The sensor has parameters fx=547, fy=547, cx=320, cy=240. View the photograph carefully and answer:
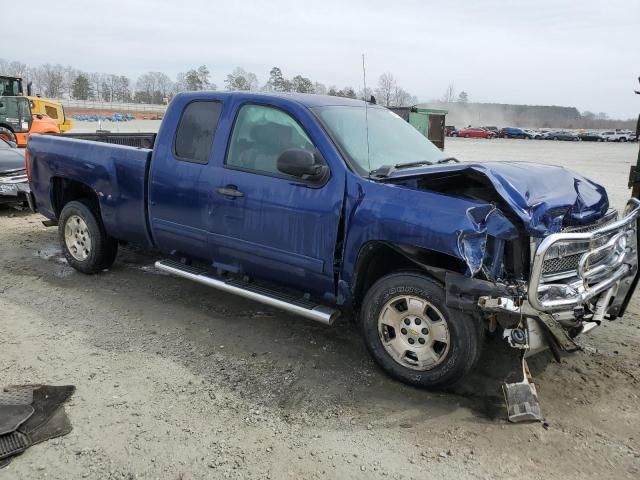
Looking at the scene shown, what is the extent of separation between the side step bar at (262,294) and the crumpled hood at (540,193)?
111 cm

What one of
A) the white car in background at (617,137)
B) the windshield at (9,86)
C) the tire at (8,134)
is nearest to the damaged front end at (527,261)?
the tire at (8,134)

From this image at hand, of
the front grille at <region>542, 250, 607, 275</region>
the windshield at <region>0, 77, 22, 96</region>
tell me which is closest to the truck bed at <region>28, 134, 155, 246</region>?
the front grille at <region>542, 250, 607, 275</region>

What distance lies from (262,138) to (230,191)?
0.49m

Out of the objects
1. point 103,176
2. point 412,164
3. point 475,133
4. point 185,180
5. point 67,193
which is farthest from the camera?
point 475,133

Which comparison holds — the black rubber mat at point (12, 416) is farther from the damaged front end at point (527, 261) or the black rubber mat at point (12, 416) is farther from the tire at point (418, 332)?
the damaged front end at point (527, 261)

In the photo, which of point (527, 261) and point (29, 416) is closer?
point (29, 416)

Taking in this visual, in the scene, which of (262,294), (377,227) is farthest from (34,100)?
(377,227)

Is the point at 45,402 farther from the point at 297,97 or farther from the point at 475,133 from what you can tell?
the point at 475,133

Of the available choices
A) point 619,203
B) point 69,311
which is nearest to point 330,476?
point 69,311

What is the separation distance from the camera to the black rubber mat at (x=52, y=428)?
3.10 m

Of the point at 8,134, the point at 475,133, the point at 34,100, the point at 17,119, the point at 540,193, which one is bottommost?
the point at 8,134

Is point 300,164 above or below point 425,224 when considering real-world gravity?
above

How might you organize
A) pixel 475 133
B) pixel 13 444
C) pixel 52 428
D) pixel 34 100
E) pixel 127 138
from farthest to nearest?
pixel 475 133
pixel 34 100
pixel 127 138
pixel 52 428
pixel 13 444

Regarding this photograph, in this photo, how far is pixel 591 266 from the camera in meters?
3.63
